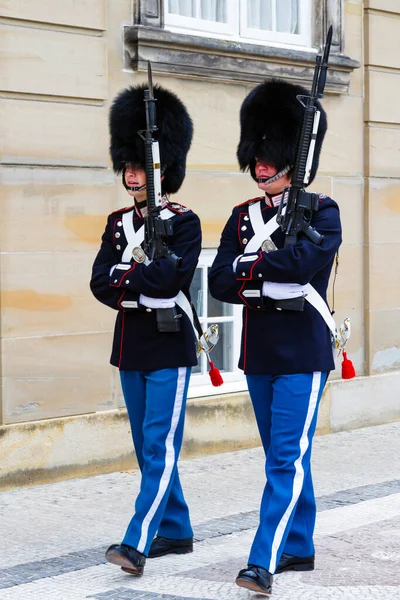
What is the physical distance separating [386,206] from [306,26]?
1.52 metres

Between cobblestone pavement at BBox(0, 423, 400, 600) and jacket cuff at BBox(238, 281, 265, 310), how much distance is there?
117 centimetres

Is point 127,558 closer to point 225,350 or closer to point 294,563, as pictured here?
point 294,563

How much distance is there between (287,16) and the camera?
29.1 feet

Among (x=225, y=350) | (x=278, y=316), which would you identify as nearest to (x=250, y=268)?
(x=278, y=316)

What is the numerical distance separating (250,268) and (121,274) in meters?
0.61

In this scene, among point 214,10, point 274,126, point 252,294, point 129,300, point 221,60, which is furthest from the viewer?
point 214,10

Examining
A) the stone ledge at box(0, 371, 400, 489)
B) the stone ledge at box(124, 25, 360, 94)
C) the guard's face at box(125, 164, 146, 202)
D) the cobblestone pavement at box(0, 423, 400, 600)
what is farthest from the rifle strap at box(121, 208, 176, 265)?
the stone ledge at box(124, 25, 360, 94)

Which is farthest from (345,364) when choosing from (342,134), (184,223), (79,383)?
(342,134)

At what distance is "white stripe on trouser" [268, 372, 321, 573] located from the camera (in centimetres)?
473

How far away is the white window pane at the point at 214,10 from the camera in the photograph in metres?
8.34

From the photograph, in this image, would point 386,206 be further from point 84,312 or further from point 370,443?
point 84,312

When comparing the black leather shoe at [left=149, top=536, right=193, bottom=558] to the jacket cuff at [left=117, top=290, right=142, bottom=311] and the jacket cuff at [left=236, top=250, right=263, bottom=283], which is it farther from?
the jacket cuff at [left=236, top=250, right=263, bottom=283]

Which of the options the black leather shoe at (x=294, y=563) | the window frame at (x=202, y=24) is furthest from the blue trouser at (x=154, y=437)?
the window frame at (x=202, y=24)

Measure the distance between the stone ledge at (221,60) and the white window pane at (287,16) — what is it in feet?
1.11
